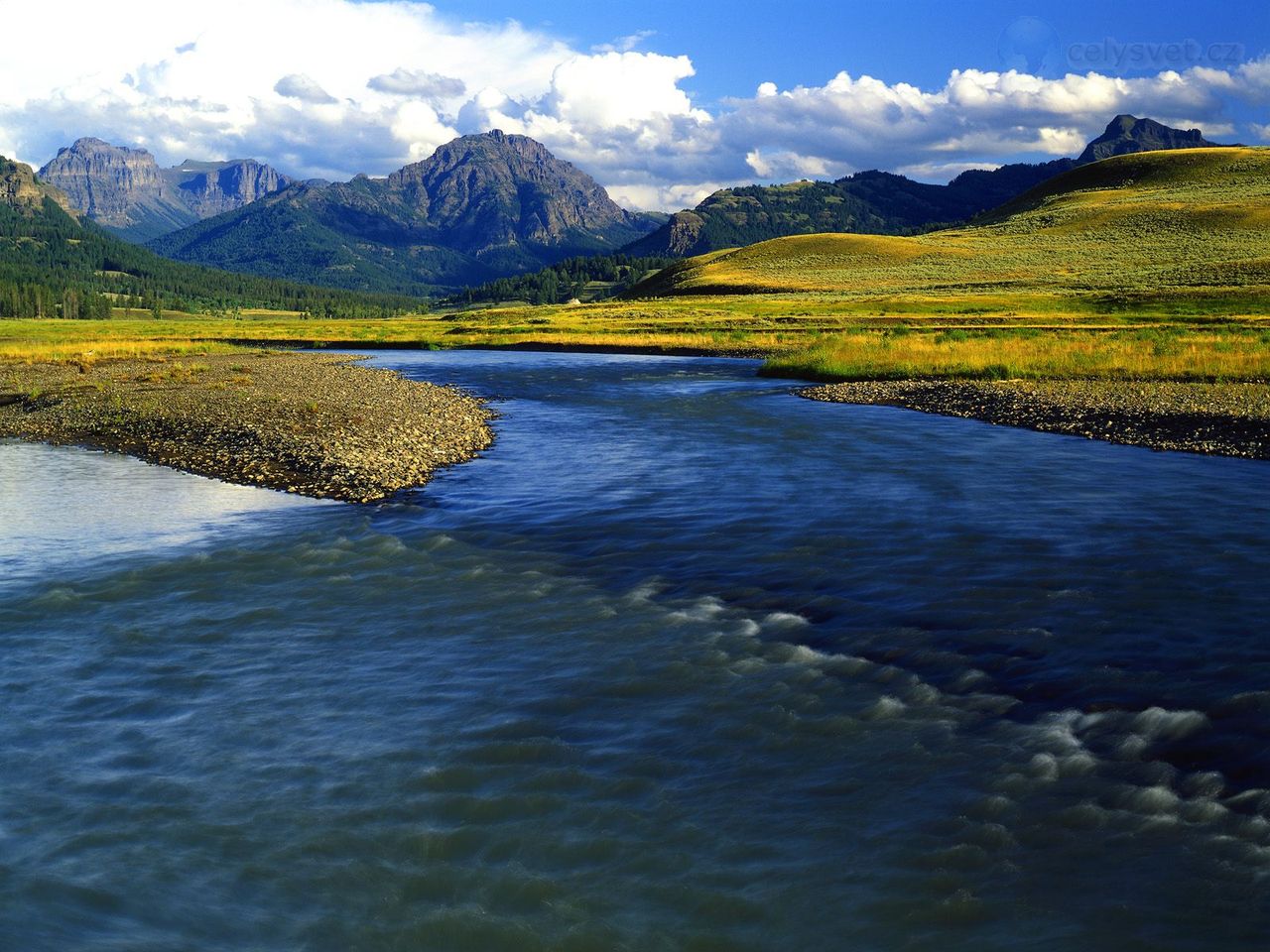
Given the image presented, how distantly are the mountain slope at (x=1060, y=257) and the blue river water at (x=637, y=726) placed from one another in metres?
94.4

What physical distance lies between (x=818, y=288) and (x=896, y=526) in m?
133

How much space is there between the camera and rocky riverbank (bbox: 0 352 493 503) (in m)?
28.2

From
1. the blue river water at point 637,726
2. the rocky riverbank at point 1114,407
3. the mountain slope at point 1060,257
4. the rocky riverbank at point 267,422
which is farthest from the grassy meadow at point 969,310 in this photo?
the blue river water at point 637,726

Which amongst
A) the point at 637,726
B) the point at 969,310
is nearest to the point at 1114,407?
the point at 637,726

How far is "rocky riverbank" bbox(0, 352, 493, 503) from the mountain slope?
3313 inches

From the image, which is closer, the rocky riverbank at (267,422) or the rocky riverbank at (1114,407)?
the rocky riverbank at (267,422)

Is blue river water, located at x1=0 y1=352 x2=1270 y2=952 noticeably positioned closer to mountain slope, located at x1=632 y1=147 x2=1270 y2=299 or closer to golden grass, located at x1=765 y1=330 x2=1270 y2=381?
golden grass, located at x1=765 y1=330 x2=1270 y2=381

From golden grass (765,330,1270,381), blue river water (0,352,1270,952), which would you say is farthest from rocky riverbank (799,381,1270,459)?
blue river water (0,352,1270,952)

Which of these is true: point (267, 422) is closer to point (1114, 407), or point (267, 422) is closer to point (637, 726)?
point (637, 726)

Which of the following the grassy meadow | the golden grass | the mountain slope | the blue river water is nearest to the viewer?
the blue river water

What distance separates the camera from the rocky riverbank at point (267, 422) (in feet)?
92.4

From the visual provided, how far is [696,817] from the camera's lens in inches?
397

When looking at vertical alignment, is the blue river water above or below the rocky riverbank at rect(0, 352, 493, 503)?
below

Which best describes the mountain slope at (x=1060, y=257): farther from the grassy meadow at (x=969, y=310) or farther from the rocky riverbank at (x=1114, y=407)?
the rocky riverbank at (x=1114, y=407)
